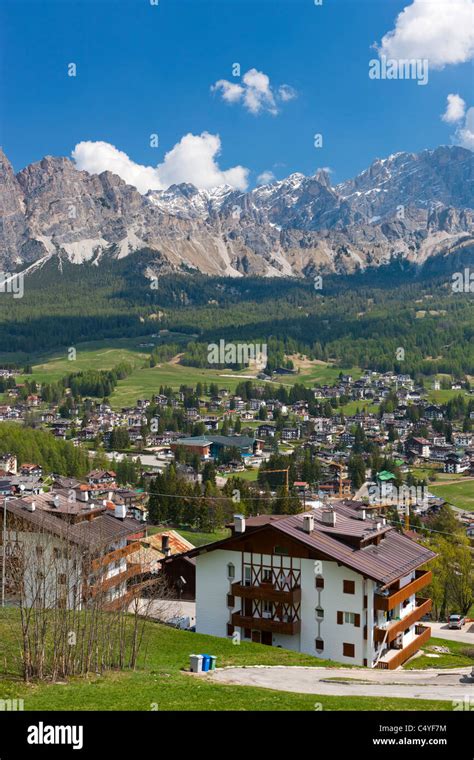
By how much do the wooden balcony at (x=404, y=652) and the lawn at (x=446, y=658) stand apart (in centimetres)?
37

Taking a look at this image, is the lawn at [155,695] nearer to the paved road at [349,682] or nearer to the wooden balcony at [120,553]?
the paved road at [349,682]

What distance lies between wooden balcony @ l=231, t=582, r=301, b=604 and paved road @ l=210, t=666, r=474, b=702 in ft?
24.3

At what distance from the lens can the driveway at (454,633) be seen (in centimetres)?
4505

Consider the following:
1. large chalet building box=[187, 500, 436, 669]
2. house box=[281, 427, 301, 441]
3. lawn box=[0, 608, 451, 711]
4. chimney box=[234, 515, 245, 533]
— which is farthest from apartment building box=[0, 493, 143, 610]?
house box=[281, 427, 301, 441]

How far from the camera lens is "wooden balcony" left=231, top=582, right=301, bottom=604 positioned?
35.7 metres

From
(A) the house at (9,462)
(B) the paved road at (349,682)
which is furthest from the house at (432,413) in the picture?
(B) the paved road at (349,682)

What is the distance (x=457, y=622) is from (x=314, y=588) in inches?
696

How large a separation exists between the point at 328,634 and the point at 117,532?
15.4m

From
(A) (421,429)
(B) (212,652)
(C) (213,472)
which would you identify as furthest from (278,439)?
(B) (212,652)

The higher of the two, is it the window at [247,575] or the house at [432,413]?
the window at [247,575]

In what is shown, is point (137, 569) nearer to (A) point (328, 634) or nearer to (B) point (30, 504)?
(B) point (30, 504)

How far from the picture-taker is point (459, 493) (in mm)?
116750

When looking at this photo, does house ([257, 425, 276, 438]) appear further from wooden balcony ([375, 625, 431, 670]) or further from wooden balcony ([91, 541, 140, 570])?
wooden balcony ([375, 625, 431, 670])
